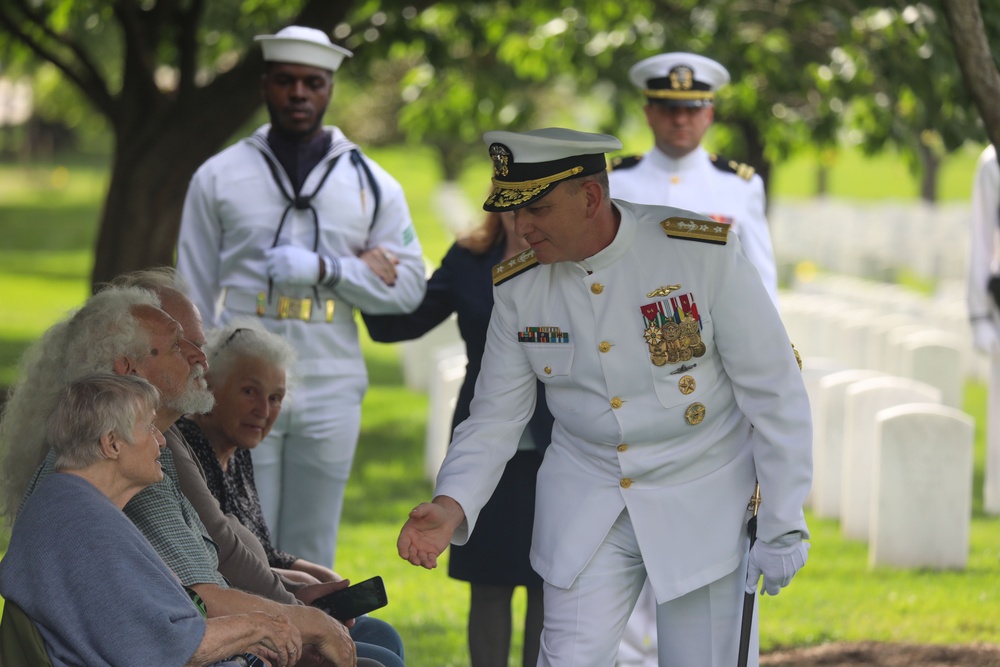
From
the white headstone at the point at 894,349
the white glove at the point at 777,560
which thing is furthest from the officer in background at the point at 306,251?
the white headstone at the point at 894,349

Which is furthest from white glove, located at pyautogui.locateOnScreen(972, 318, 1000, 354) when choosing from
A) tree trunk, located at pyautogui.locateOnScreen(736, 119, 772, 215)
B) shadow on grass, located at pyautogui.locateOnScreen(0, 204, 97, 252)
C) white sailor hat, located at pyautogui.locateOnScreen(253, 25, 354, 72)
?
shadow on grass, located at pyautogui.locateOnScreen(0, 204, 97, 252)

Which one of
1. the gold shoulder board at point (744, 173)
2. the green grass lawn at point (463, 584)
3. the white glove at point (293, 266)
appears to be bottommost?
the green grass lawn at point (463, 584)

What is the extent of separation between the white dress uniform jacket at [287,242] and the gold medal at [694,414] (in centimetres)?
188

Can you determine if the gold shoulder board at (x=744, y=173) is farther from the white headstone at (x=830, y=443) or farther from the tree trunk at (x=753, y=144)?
the tree trunk at (x=753, y=144)

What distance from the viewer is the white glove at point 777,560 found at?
3.98 meters

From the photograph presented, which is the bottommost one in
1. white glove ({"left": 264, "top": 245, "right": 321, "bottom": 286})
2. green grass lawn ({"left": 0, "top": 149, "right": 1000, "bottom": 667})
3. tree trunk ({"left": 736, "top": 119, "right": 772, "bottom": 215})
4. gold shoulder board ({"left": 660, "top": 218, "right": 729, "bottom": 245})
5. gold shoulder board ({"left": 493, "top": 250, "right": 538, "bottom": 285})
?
green grass lawn ({"left": 0, "top": 149, "right": 1000, "bottom": 667})

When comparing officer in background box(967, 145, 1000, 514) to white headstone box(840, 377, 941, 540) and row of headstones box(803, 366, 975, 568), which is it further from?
row of headstones box(803, 366, 975, 568)

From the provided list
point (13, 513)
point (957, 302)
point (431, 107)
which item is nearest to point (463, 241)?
point (13, 513)

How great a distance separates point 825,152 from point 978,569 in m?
5.52

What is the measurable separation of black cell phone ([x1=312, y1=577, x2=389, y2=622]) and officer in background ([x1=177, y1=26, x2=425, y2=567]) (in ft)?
4.35

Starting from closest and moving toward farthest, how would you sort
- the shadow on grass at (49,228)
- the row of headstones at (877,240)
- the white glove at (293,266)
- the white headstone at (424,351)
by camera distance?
the white glove at (293,266) < the white headstone at (424,351) < the row of headstones at (877,240) < the shadow on grass at (49,228)

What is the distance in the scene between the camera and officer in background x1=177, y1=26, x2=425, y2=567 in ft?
18.8

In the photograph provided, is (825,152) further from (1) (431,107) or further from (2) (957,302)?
(2) (957,302)

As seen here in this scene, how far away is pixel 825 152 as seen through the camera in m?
12.8
